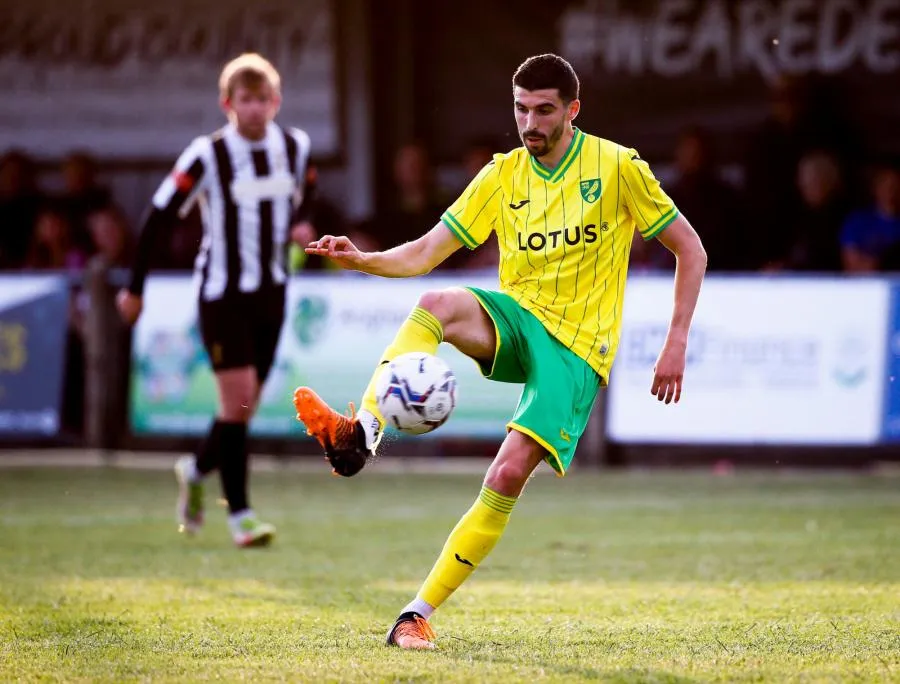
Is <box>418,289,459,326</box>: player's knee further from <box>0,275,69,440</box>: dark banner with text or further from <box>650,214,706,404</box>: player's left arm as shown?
<box>0,275,69,440</box>: dark banner with text

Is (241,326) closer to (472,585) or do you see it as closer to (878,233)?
(472,585)

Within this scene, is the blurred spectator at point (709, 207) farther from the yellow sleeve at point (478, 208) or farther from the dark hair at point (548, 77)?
the dark hair at point (548, 77)

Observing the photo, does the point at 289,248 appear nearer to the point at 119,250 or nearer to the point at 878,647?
the point at 878,647

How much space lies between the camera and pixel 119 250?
1443 cm

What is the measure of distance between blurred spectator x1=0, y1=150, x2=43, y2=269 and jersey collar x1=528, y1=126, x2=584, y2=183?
1027 cm

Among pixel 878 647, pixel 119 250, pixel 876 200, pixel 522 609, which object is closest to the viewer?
pixel 878 647

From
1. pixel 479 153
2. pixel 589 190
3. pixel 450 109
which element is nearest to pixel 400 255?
pixel 589 190

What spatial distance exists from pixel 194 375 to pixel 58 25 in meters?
5.79

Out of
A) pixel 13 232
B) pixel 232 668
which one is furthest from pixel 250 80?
pixel 13 232

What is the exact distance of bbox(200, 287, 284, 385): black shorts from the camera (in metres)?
8.22

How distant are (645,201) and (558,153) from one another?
33 cm

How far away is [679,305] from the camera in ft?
17.8

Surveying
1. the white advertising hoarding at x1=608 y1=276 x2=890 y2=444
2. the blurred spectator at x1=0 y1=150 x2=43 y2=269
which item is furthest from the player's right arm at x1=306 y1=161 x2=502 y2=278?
the blurred spectator at x1=0 y1=150 x2=43 y2=269

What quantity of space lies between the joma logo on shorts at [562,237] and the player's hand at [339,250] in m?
0.57
